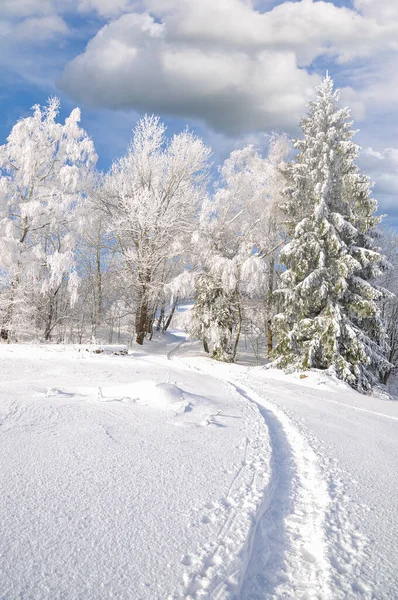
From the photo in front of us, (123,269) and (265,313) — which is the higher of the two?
(123,269)

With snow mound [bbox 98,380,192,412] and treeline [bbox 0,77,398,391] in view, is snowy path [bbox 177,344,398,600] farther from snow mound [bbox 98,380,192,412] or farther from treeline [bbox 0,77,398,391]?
treeline [bbox 0,77,398,391]

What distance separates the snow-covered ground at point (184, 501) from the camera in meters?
2.27

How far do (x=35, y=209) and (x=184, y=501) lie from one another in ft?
47.7

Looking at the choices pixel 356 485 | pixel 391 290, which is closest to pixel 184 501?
pixel 356 485

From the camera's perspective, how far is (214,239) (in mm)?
19109

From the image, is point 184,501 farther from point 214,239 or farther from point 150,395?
point 214,239

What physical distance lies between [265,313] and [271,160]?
8.65m

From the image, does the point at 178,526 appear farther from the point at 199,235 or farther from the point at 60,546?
the point at 199,235

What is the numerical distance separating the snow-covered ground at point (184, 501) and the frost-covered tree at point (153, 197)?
539 inches

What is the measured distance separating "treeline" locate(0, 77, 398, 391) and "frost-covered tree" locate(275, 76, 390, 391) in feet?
0.18

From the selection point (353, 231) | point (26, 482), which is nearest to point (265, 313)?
point (353, 231)

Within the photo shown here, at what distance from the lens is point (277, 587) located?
7.65 feet

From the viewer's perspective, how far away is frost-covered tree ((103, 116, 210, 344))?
64.8ft

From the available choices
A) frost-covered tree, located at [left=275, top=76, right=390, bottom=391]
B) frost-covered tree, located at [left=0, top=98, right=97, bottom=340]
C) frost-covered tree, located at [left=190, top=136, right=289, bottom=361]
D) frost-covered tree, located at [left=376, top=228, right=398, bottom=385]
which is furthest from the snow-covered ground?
frost-covered tree, located at [left=376, top=228, right=398, bottom=385]
